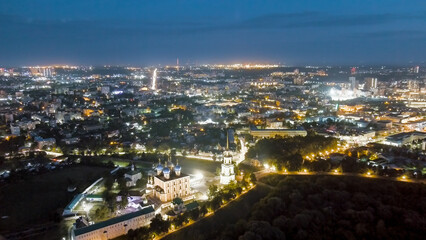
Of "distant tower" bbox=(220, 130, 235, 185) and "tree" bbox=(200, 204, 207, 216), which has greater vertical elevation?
"distant tower" bbox=(220, 130, 235, 185)

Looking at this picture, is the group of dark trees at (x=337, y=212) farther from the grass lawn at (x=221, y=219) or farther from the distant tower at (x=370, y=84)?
the distant tower at (x=370, y=84)

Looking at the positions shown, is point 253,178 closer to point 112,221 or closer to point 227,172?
point 227,172

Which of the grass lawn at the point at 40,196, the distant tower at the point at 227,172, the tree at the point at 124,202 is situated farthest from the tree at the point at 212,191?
the grass lawn at the point at 40,196

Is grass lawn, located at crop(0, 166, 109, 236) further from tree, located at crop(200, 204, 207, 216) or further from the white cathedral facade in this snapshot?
the white cathedral facade

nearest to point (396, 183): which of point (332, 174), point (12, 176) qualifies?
point (332, 174)

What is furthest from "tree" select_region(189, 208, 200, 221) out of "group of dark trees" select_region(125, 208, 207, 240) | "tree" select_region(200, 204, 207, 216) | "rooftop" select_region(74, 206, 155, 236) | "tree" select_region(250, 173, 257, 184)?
"tree" select_region(250, 173, 257, 184)

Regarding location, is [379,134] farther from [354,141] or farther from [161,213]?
[161,213]
